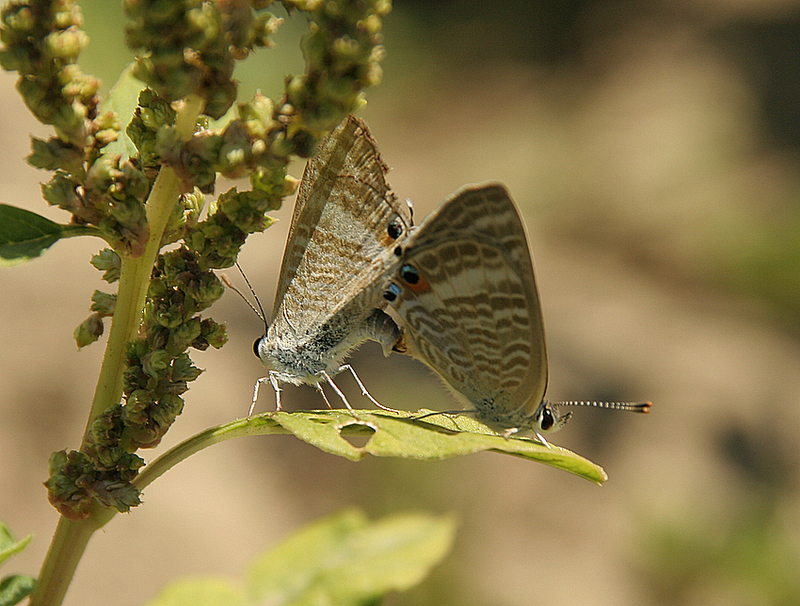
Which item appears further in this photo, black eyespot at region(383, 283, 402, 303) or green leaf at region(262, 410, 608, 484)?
black eyespot at region(383, 283, 402, 303)

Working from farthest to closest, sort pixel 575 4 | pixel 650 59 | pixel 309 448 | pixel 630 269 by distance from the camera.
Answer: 1. pixel 575 4
2. pixel 650 59
3. pixel 630 269
4. pixel 309 448

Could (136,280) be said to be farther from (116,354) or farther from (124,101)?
(124,101)

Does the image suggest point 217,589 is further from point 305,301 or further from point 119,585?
point 119,585

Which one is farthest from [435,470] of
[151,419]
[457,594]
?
[151,419]

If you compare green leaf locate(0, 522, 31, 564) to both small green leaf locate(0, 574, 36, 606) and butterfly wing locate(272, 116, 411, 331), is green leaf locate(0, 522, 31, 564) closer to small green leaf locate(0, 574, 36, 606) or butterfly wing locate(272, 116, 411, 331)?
small green leaf locate(0, 574, 36, 606)

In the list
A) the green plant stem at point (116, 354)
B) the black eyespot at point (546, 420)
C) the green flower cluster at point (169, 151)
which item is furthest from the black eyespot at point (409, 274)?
the green plant stem at point (116, 354)

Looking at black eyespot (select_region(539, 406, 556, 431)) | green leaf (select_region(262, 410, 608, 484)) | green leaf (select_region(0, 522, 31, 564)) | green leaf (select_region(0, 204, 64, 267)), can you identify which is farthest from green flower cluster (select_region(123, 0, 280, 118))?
black eyespot (select_region(539, 406, 556, 431))
